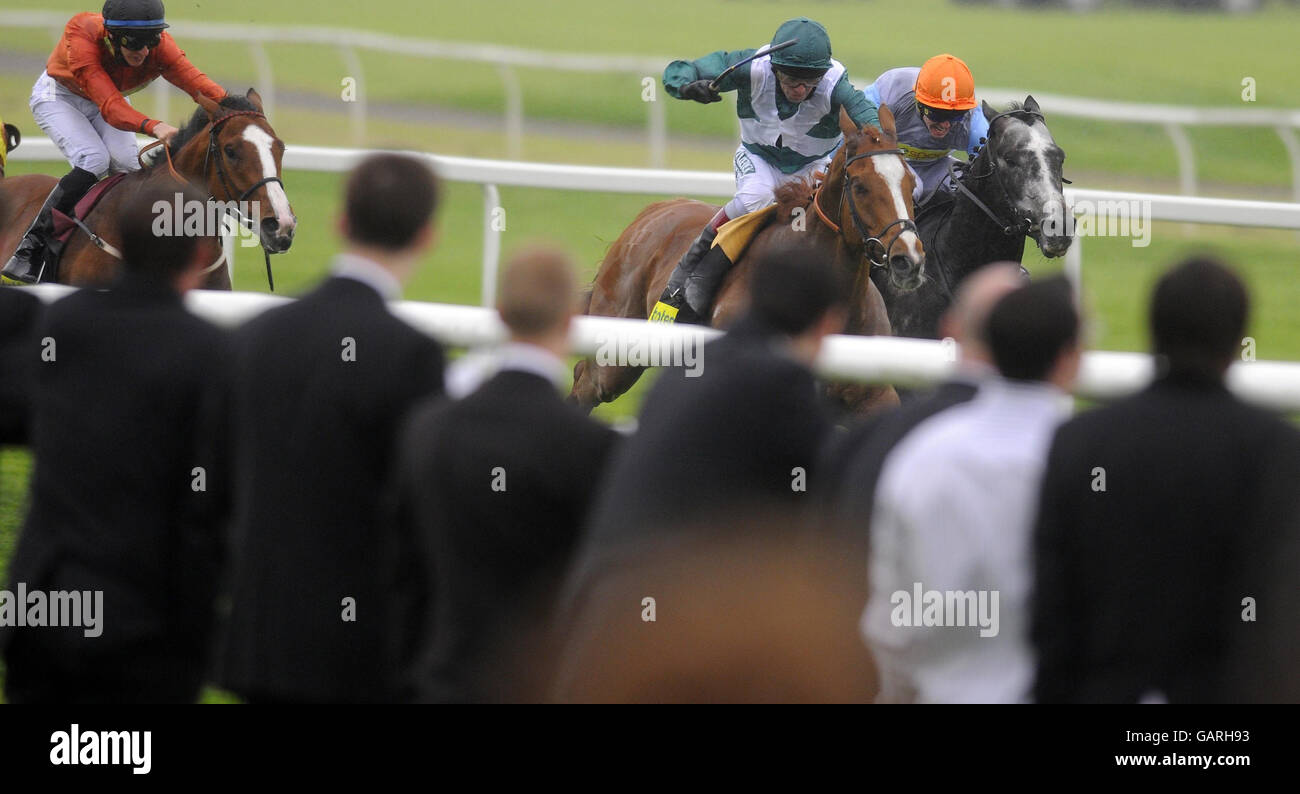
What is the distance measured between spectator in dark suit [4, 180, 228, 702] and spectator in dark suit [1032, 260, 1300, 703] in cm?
154

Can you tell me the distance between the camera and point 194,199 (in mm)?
3715

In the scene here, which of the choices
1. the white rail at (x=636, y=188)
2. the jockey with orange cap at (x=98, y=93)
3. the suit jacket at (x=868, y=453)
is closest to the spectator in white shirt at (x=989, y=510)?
the suit jacket at (x=868, y=453)

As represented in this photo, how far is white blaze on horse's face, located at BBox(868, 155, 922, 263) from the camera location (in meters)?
5.80

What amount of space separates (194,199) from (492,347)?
2.79 feet

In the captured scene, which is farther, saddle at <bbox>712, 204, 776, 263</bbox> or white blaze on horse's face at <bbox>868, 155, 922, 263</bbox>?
saddle at <bbox>712, 204, 776, 263</bbox>

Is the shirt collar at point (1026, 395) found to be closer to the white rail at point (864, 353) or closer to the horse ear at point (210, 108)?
the white rail at point (864, 353)

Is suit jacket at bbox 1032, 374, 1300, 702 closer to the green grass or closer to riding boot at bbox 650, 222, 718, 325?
riding boot at bbox 650, 222, 718, 325

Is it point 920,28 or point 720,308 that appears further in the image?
point 920,28

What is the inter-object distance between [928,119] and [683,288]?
1.26m

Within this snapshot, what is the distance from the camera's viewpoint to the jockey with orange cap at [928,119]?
6746 millimetres

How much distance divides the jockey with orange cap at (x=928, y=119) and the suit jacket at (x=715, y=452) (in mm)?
4056

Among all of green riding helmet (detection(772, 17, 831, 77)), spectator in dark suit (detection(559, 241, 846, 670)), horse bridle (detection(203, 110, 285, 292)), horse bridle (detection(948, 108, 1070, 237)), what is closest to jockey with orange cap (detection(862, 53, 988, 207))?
horse bridle (detection(948, 108, 1070, 237))

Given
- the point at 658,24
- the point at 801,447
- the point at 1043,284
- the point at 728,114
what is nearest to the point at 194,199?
the point at 801,447

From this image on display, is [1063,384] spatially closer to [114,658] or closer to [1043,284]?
[1043,284]
